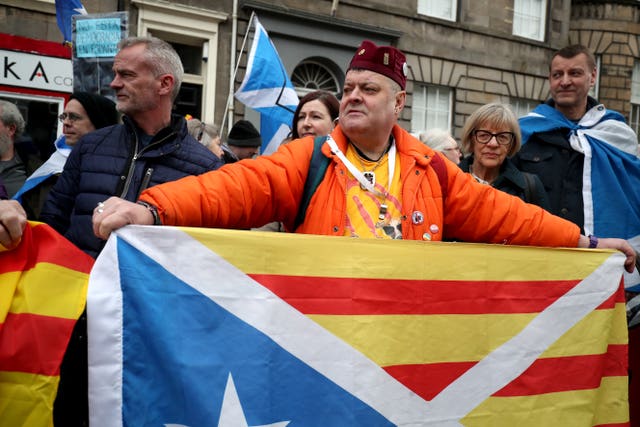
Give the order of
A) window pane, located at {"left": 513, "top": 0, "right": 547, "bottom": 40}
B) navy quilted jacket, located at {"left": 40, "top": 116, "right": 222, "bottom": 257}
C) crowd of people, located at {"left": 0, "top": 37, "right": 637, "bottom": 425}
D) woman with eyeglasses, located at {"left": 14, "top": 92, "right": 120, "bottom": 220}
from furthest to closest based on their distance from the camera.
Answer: window pane, located at {"left": 513, "top": 0, "right": 547, "bottom": 40}, woman with eyeglasses, located at {"left": 14, "top": 92, "right": 120, "bottom": 220}, navy quilted jacket, located at {"left": 40, "top": 116, "right": 222, "bottom": 257}, crowd of people, located at {"left": 0, "top": 37, "right": 637, "bottom": 425}

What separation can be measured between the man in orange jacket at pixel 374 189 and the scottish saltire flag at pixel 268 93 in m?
3.98

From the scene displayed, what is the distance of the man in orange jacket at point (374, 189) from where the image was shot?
9.17ft

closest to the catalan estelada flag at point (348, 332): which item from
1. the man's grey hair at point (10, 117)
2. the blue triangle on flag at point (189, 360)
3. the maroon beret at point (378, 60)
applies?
the blue triangle on flag at point (189, 360)

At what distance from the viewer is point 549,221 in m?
3.31

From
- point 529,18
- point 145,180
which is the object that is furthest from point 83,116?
point 529,18

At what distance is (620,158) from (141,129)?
9.40ft

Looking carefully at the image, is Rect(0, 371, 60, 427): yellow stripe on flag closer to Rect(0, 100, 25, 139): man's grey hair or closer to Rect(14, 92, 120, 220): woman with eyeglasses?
Rect(14, 92, 120, 220): woman with eyeglasses

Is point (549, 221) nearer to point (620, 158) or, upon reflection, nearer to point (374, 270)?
point (374, 270)

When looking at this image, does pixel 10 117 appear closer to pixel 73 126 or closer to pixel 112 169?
pixel 73 126

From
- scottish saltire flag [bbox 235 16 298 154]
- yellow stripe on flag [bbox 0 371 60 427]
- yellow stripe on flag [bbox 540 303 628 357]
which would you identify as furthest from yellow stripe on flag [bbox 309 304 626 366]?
scottish saltire flag [bbox 235 16 298 154]

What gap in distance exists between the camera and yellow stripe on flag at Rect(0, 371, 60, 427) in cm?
226

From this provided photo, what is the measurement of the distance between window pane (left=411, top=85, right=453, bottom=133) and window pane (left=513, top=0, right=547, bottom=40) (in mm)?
3055

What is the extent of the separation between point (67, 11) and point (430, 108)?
39.8 feet

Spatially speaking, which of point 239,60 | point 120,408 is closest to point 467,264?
point 120,408
